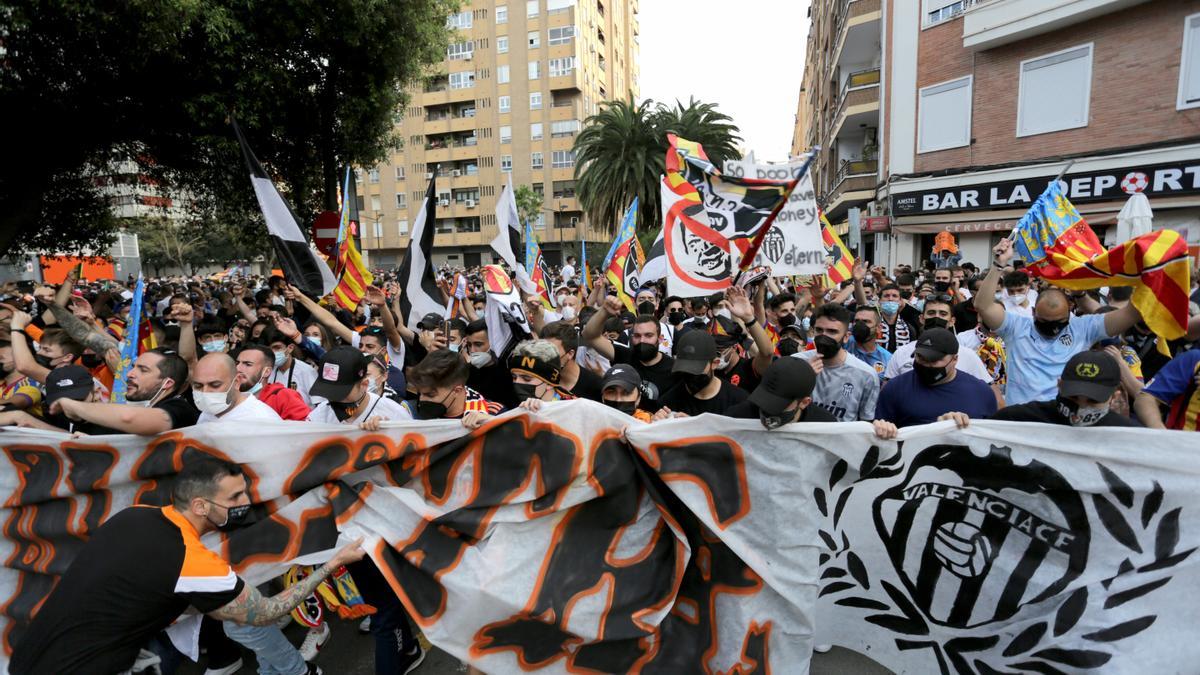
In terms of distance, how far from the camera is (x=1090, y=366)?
10.4 feet

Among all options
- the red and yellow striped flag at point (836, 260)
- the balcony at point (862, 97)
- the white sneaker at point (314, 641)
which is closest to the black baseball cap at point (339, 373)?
the white sneaker at point (314, 641)

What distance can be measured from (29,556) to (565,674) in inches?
123

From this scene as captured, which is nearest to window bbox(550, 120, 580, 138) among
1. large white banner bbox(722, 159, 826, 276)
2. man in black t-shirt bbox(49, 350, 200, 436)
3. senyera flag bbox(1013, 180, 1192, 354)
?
large white banner bbox(722, 159, 826, 276)

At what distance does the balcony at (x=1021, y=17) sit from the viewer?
16672 millimetres

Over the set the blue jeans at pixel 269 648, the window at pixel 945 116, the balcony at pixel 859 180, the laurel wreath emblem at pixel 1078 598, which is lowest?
the blue jeans at pixel 269 648

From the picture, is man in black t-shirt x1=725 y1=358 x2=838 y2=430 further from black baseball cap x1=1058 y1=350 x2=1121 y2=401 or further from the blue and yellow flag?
the blue and yellow flag

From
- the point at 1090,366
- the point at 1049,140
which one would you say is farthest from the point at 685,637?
the point at 1049,140

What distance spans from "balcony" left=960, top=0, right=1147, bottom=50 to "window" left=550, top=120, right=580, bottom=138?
142 feet

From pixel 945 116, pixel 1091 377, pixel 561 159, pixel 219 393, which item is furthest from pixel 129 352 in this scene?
pixel 561 159

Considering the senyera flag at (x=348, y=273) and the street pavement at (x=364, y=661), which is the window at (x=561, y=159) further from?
the street pavement at (x=364, y=661)

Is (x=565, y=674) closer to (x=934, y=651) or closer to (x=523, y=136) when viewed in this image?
(x=934, y=651)

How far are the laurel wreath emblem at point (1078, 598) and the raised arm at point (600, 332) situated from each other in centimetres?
238

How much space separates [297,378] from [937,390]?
16.6ft

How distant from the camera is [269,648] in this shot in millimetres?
3297
